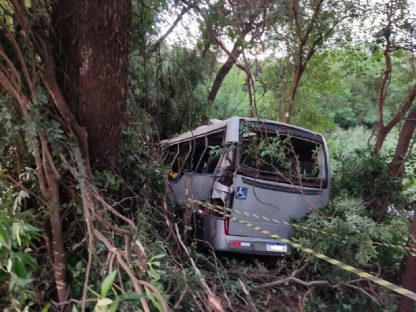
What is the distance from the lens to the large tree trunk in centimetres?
315

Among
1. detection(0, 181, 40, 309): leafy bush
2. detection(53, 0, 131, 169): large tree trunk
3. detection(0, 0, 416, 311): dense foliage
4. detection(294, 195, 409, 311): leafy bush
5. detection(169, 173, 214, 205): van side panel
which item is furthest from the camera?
detection(169, 173, 214, 205): van side panel

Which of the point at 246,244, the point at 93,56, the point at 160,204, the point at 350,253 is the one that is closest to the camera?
the point at 93,56

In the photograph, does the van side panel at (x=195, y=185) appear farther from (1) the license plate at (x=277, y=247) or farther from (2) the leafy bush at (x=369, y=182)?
(2) the leafy bush at (x=369, y=182)

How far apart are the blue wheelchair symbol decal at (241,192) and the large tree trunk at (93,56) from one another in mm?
2116

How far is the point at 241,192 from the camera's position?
16.6 ft

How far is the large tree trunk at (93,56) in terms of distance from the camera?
10.3 ft

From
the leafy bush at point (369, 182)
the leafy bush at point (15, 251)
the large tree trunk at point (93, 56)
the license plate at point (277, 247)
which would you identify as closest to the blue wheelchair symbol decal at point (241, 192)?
the license plate at point (277, 247)

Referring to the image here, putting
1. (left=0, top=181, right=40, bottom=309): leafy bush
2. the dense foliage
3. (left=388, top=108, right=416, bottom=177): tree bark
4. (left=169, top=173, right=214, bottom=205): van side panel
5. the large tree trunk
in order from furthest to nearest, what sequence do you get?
(left=388, top=108, right=416, bottom=177): tree bark → (left=169, top=173, right=214, bottom=205): van side panel → the large tree trunk → the dense foliage → (left=0, top=181, right=40, bottom=309): leafy bush

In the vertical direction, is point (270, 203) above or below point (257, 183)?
below

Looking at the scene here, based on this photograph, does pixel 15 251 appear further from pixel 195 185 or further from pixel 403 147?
pixel 403 147

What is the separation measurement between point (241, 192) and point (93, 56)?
255cm

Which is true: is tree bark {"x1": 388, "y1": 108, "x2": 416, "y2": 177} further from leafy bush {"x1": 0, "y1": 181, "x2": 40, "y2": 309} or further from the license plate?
leafy bush {"x1": 0, "y1": 181, "x2": 40, "y2": 309}

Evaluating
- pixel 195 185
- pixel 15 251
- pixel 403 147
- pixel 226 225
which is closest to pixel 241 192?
pixel 226 225

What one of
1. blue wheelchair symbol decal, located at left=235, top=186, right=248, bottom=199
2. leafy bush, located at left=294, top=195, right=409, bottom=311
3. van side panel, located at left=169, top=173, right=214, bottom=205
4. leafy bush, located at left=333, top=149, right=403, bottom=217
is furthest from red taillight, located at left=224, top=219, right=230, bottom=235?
leafy bush, located at left=333, top=149, right=403, bottom=217
